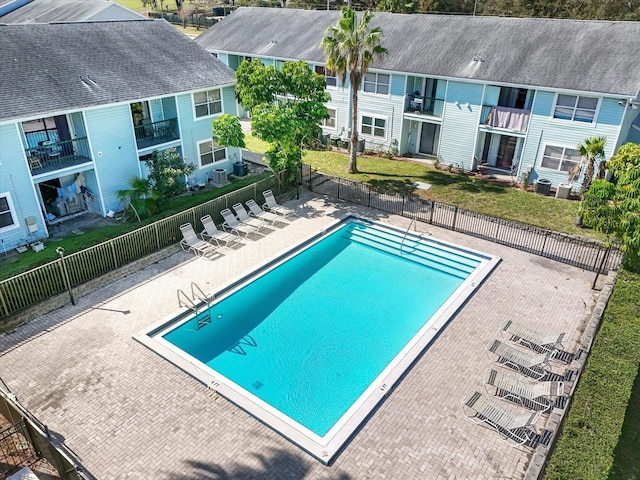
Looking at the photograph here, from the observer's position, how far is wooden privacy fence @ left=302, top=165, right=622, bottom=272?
19.7 m

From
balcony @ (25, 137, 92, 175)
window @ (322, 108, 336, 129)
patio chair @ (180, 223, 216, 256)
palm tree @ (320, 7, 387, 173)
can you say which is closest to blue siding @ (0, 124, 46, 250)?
balcony @ (25, 137, 92, 175)

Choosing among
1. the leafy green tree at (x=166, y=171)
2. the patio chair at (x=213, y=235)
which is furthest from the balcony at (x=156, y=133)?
the patio chair at (x=213, y=235)

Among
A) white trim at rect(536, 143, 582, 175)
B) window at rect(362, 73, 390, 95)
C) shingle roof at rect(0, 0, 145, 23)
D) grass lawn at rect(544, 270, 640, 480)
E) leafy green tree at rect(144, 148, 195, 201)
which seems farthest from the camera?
shingle roof at rect(0, 0, 145, 23)

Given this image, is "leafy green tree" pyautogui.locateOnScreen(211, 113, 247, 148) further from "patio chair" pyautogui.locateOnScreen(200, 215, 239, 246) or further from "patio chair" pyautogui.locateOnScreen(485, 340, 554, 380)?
"patio chair" pyautogui.locateOnScreen(485, 340, 554, 380)

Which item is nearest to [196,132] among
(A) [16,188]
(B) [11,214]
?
(A) [16,188]

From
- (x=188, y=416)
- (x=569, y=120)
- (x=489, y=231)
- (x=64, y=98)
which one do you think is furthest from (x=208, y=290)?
(x=569, y=120)

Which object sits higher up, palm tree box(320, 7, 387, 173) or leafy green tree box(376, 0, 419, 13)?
leafy green tree box(376, 0, 419, 13)

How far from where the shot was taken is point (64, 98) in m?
20.0

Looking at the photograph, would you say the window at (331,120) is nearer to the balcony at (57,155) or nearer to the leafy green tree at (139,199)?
the leafy green tree at (139,199)

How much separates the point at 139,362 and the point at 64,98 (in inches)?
502

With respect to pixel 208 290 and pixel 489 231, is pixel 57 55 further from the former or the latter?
pixel 489 231

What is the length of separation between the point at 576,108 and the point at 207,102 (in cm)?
2039

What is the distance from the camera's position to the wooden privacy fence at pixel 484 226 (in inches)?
775

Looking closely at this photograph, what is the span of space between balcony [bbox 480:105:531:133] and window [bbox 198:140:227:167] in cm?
1607
